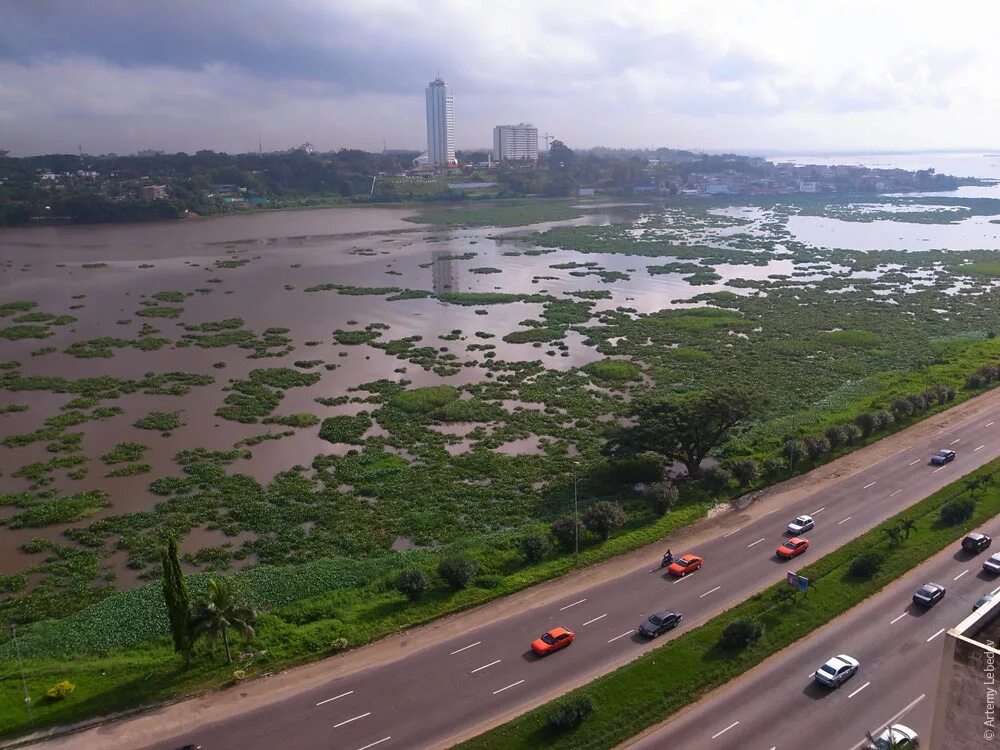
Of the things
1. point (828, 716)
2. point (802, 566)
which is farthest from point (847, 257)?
point (828, 716)

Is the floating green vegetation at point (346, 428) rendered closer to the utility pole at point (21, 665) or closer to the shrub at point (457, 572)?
the shrub at point (457, 572)

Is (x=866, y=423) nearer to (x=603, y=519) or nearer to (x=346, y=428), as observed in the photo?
(x=603, y=519)

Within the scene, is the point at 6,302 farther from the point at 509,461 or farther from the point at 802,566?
the point at 802,566

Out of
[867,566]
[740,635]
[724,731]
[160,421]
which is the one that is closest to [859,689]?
[740,635]

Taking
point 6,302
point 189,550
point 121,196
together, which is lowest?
point 189,550

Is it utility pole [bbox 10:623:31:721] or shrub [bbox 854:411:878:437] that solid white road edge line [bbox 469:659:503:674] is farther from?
shrub [bbox 854:411:878:437]

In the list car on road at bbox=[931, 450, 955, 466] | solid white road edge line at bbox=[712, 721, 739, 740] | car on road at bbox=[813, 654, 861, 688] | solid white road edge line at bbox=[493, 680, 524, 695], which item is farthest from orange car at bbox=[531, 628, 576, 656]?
car on road at bbox=[931, 450, 955, 466]
